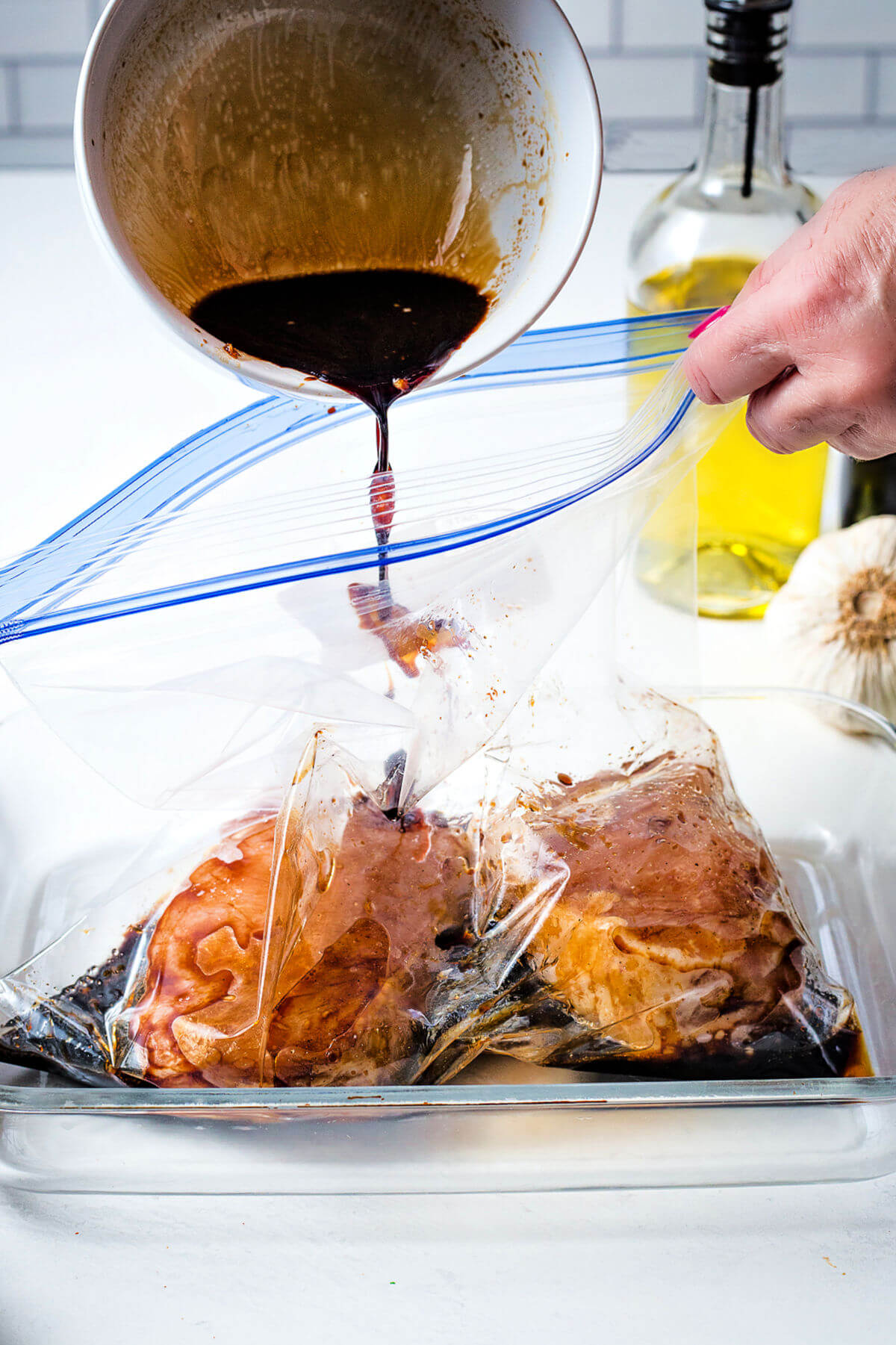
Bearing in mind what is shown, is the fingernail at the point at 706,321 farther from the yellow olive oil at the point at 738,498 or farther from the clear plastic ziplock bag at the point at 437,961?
the clear plastic ziplock bag at the point at 437,961

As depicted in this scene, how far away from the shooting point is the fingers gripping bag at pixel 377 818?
2.34 feet

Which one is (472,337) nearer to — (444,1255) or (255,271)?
(255,271)

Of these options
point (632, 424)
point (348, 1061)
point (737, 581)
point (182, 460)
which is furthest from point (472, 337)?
point (737, 581)

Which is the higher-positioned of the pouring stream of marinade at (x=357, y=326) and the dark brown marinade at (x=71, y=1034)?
the pouring stream of marinade at (x=357, y=326)

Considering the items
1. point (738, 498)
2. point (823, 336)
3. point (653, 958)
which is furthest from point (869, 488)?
point (653, 958)

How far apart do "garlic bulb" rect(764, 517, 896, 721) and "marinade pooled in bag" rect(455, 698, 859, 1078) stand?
325mm

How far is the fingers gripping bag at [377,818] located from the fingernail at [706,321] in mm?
41

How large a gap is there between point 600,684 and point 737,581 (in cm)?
40

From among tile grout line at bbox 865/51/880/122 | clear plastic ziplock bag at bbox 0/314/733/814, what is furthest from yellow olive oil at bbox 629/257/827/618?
tile grout line at bbox 865/51/880/122

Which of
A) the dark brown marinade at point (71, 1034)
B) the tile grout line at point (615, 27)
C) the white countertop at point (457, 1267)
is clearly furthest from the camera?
the tile grout line at point (615, 27)

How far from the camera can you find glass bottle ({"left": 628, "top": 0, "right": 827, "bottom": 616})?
3.41ft

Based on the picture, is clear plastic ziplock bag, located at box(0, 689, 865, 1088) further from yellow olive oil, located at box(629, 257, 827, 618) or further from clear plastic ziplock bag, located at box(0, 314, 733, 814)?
yellow olive oil, located at box(629, 257, 827, 618)

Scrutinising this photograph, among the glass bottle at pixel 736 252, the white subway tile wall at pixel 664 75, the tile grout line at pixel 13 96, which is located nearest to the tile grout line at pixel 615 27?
the white subway tile wall at pixel 664 75

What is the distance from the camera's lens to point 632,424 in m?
0.79
